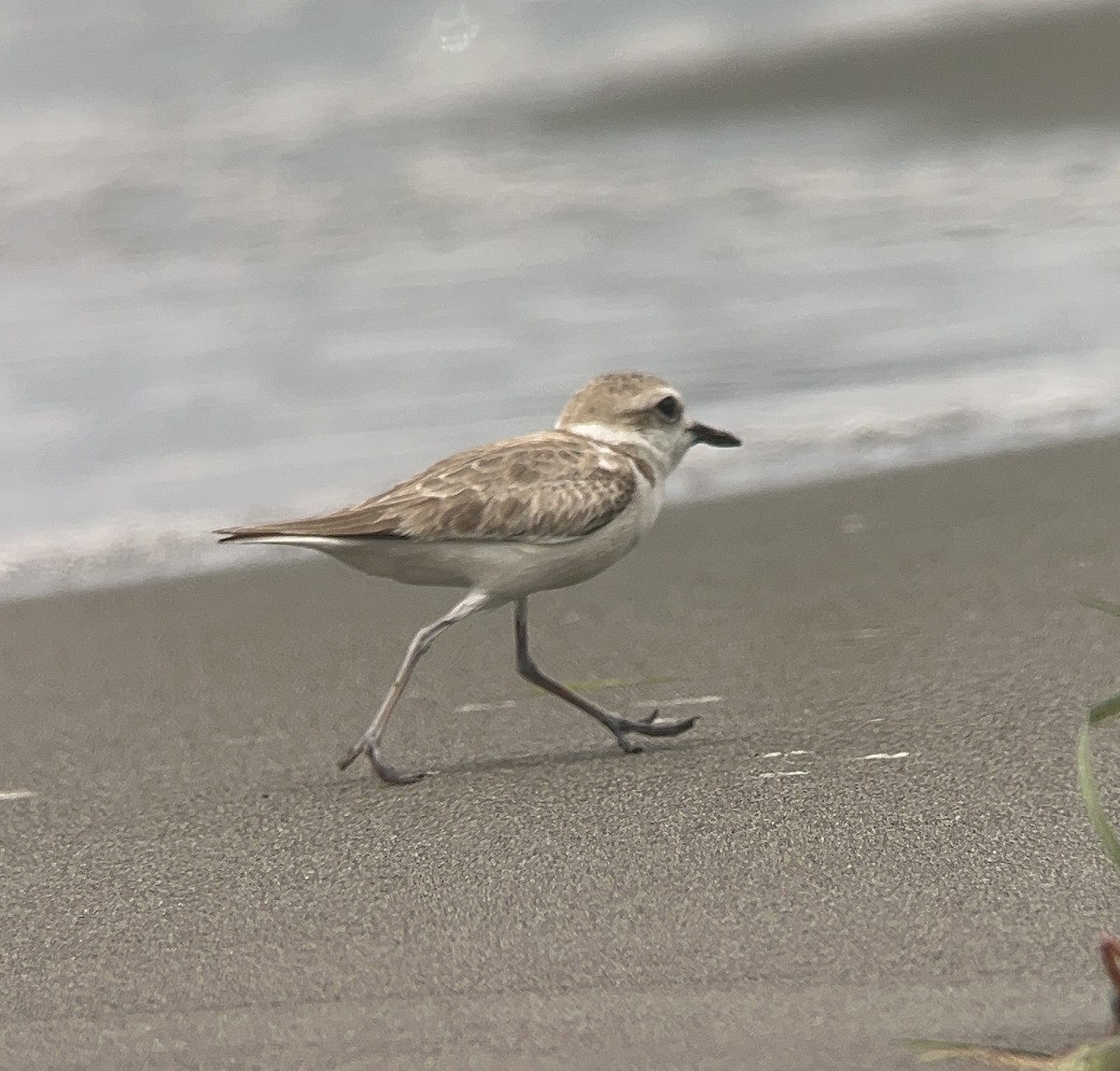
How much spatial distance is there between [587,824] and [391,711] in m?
0.72

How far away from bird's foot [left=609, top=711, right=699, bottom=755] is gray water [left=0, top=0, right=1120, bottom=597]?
2825 mm

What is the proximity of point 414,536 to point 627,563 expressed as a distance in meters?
2.19

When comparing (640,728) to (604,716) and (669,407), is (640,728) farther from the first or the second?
(669,407)

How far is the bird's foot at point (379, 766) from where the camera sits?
368cm

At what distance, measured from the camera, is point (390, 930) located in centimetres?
283

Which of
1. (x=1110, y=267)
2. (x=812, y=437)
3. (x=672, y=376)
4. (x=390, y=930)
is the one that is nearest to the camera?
(x=390, y=930)

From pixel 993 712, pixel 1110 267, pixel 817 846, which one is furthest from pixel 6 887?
pixel 1110 267

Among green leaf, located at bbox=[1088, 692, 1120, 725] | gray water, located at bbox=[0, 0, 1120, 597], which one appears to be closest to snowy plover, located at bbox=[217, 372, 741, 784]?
green leaf, located at bbox=[1088, 692, 1120, 725]

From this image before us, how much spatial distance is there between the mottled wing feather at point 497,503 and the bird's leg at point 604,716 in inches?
11.0

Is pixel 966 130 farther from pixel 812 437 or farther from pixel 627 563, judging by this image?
pixel 627 563

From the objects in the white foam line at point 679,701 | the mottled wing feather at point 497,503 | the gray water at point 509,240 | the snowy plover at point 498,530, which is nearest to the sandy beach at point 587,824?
the white foam line at point 679,701

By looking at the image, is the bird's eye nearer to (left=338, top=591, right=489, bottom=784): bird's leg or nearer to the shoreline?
(left=338, top=591, right=489, bottom=784): bird's leg

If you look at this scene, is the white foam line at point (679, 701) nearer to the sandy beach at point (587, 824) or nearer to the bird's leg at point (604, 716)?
the sandy beach at point (587, 824)

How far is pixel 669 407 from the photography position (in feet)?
13.7
